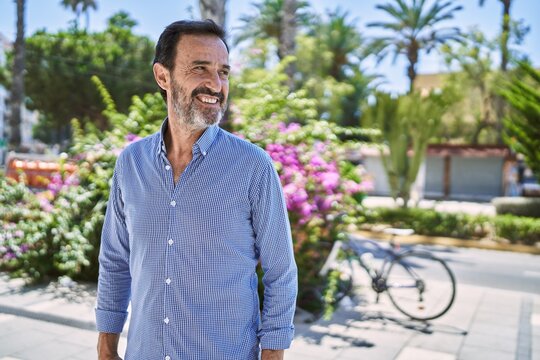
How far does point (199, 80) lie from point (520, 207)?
17.0m

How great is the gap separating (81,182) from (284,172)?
3017 millimetres

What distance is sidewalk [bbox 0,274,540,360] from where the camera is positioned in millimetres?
5035

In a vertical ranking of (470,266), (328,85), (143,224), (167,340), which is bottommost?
(470,266)

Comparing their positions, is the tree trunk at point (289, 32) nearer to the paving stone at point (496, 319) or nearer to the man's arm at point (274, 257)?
the paving stone at point (496, 319)

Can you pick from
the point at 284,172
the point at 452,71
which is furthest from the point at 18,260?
the point at 452,71

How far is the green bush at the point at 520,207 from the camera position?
1678cm

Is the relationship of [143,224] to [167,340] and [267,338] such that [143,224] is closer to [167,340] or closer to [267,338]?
[167,340]

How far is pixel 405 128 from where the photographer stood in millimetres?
17812

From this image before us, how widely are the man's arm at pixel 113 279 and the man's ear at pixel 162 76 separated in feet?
1.16

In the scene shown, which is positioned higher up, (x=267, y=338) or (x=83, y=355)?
(x=267, y=338)

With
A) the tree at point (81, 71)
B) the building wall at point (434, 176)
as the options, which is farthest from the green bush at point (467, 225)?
the tree at point (81, 71)

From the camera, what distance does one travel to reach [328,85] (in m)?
35.8

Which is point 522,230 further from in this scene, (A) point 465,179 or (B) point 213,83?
(A) point 465,179

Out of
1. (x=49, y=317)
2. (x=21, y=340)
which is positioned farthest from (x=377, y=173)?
(x=21, y=340)
